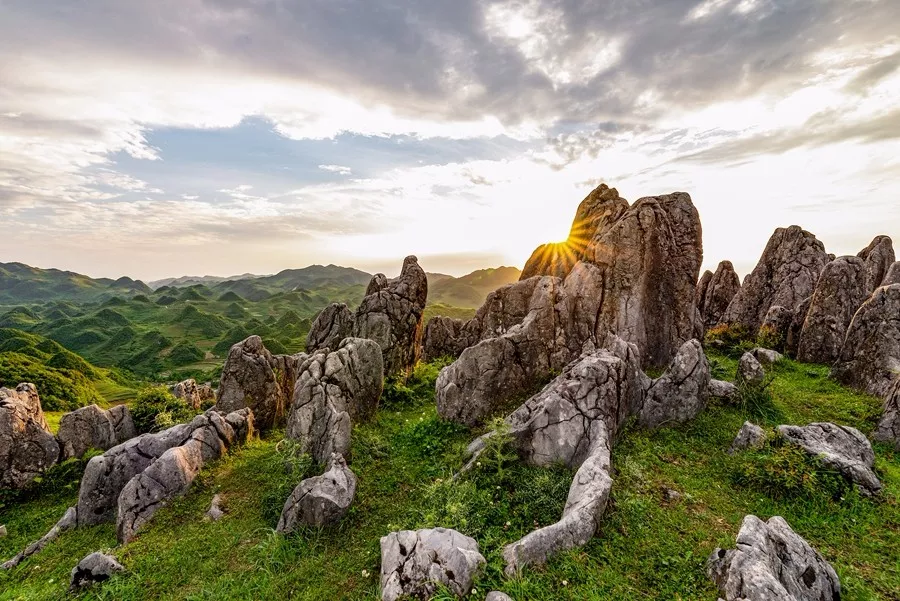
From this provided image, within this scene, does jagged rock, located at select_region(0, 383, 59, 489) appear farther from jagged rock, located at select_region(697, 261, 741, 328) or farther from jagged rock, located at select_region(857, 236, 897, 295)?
jagged rock, located at select_region(857, 236, 897, 295)

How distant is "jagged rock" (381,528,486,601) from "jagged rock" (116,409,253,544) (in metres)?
10.3

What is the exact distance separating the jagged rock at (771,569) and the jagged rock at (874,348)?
56.1 ft

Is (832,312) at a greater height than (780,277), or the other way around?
(780,277)

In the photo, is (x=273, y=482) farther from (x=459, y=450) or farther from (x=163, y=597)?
(x=459, y=450)

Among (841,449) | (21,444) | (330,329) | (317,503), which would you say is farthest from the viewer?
(330,329)

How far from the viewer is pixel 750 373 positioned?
20.6 metres

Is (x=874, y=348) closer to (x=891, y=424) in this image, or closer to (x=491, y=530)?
(x=891, y=424)

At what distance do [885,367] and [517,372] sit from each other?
19.4 meters

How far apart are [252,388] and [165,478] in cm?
855

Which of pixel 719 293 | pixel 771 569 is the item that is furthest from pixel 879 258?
pixel 771 569

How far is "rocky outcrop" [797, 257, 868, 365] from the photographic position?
27.0 metres

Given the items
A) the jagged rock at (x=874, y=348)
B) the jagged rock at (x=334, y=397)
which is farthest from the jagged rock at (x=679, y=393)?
the jagged rock at (x=334, y=397)

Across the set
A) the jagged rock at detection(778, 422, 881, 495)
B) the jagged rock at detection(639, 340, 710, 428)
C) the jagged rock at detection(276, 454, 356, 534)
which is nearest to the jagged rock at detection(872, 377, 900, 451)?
the jagged rock at detection(778, 422, 881, 495)

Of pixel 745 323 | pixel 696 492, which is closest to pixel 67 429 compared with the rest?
pixel 696 492
